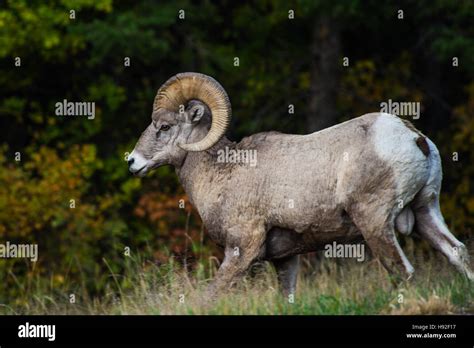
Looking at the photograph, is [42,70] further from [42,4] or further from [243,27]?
[243,27]

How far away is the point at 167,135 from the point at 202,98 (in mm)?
533

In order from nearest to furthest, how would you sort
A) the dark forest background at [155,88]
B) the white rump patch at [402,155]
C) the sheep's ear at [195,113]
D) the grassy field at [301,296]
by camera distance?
the grassy field at [301,296]
the white rump patch at [402,155]
the sheep's ear at [195,113]
the dark forest background at [155,88]

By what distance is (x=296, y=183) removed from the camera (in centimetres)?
1073

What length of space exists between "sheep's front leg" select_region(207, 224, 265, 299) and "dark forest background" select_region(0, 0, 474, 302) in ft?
30.7

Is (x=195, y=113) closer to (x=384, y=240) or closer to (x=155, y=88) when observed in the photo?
(x=384, y=240)

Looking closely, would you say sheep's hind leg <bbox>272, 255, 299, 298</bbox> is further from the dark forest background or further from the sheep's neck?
the dark forest background

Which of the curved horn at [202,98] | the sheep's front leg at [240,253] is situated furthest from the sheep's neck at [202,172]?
the sheep's front leg at [240,253]

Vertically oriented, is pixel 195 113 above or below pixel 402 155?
above

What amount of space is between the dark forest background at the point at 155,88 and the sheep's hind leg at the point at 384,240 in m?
9.81

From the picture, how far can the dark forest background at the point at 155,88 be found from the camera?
68.7 feet

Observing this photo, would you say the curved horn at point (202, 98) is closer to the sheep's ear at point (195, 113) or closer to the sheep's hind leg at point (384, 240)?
the sheep's ear at point (195, 113)

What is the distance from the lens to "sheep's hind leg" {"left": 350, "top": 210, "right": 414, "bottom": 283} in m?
10.3

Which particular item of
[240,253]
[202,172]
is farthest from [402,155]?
[202,172]

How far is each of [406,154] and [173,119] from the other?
2.52 meters
